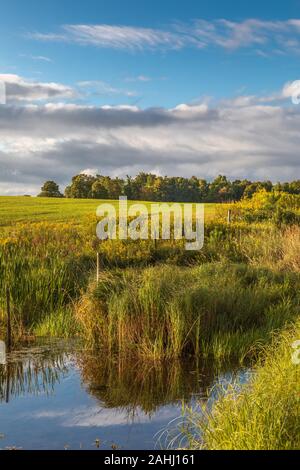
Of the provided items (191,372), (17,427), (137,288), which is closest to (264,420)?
(17,427)

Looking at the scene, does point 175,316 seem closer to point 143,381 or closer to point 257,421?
point 143,381

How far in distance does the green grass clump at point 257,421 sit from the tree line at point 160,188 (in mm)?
54798

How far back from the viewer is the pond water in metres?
6.74

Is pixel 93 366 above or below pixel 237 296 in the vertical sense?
below

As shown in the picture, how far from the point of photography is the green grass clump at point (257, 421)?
5344 millimetres

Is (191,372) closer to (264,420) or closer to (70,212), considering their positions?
(264,420)

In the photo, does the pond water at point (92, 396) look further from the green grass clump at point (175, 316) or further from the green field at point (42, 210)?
the green field at point (42, 210)

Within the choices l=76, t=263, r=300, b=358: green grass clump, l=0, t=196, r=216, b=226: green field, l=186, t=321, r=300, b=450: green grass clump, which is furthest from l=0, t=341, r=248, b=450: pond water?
l=0, t=196, r=216, b=226: green field

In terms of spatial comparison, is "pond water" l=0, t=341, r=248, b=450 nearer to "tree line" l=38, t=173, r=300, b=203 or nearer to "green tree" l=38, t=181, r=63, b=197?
"tree line" l=38, t=173, r=300, b=203

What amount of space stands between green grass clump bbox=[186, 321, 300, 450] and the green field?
27.0 m

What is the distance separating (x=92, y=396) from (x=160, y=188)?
2351 inches

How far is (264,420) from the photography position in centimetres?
546
